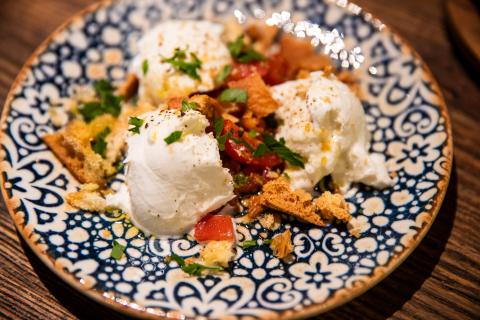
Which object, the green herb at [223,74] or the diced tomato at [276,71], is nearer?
the green herb at [223,74]

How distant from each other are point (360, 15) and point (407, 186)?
4.25 feet

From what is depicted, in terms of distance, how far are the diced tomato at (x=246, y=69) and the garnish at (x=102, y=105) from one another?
0.72 m

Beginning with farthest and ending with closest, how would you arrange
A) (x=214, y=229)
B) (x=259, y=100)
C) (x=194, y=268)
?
(x=259, y=100) → (x=214, y=229) → (x=194, y=268)

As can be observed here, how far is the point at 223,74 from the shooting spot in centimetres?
284

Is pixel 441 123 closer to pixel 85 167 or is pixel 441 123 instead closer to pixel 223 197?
pixel 223 197

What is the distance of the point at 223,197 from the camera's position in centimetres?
244

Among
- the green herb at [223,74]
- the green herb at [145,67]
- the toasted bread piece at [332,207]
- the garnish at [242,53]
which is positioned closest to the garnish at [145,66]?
the green herb at [145,67]

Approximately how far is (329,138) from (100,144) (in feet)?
4.07

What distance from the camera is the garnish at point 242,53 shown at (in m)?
2.99

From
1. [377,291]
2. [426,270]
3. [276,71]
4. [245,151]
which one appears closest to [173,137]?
[245,151]

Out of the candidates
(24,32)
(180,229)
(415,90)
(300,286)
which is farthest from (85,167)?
(415,90)

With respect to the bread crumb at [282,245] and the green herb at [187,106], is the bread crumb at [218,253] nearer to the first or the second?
the bread crumb at [282,245]

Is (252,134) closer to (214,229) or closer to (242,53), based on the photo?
(214,229)

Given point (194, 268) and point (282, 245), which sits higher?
point (282, 245)
